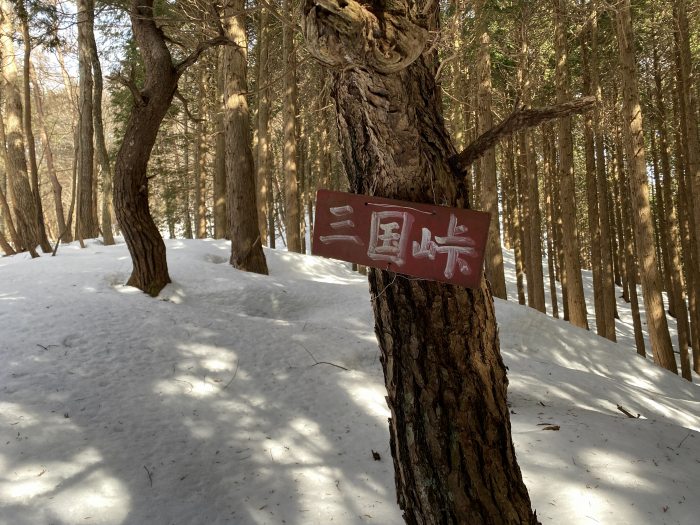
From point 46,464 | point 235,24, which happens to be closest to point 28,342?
point 46,464

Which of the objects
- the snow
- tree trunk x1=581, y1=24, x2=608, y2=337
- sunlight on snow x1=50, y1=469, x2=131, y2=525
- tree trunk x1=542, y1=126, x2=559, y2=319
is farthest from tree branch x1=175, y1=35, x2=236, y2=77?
tree trunk x1=542, y1=126, x2=559, y2=319

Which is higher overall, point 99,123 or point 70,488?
point 99,123

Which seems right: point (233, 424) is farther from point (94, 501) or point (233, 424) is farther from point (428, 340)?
point (428, 340)

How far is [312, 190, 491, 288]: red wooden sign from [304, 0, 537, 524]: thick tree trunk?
0.12 m

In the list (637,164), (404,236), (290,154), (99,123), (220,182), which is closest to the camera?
(404,236)

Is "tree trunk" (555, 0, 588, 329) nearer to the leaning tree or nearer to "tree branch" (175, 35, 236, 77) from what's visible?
"tree branch" (175, 35, 236, 77)

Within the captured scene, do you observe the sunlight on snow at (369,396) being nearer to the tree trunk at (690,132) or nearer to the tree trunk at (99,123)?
the tree trunk at (99,123)

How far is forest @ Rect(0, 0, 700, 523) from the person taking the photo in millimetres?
2078

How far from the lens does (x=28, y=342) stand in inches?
178

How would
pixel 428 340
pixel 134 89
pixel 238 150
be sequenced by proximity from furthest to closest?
pixel 238 150, pixel 134 89, pixel 428 340

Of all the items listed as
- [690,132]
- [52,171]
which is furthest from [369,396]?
[52,171]

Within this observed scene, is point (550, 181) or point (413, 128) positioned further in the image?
point (550, 181)

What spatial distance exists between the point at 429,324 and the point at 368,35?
1205mm

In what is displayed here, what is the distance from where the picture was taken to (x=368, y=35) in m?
1.88
